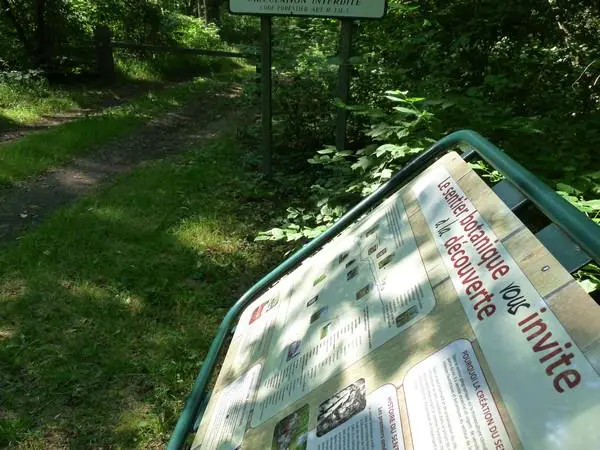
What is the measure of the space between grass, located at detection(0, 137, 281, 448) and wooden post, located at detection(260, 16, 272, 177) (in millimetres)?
419

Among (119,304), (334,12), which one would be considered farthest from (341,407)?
(334,12)

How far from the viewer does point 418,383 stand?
100 centimetres

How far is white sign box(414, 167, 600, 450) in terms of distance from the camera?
0.73m

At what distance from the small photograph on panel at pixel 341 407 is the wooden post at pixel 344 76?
13.6ft

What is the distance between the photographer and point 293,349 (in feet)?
4.91

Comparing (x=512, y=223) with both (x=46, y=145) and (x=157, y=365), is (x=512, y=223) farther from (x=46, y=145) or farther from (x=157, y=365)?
(x=46, y=145)

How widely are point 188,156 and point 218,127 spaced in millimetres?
2022

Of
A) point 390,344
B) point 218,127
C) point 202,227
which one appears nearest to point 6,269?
point 202,227

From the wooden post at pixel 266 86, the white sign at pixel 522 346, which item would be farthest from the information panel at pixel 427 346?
the wooden post at pixel 266 86

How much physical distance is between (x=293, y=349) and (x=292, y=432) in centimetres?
32

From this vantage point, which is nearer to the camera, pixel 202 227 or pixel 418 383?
pixel 418 383

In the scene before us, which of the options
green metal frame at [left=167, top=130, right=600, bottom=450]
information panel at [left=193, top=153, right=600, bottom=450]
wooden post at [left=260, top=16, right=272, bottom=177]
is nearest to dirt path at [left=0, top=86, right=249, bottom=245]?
wooden post at [left=260, top=16, right=272, bottom=177]

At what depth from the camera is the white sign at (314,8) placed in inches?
189

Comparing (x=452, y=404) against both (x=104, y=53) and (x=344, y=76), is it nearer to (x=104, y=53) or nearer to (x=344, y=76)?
(x=344, y=76)
